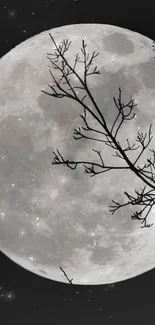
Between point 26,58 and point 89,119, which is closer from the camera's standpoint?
point 89,119

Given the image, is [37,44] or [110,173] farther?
[37,44]

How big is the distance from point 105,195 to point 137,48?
4.82ft

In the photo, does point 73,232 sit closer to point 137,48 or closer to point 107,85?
point 107,85

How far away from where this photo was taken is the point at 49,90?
4.32 m

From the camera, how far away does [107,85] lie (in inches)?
171

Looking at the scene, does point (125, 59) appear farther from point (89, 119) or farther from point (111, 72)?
point (89, 119)

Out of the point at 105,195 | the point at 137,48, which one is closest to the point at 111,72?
the point at 137,48

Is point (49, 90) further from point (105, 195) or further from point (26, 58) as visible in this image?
point (105, 195)

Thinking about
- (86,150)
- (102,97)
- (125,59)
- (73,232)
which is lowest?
(73,232)

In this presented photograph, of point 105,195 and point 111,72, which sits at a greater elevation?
point 111,72

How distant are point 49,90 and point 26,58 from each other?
53cm

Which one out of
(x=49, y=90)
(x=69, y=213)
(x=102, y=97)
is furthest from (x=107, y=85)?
(x=69, y=213)

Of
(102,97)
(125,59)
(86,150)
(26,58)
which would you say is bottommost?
(86,150)

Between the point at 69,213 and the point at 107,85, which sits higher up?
the point at 107,85
